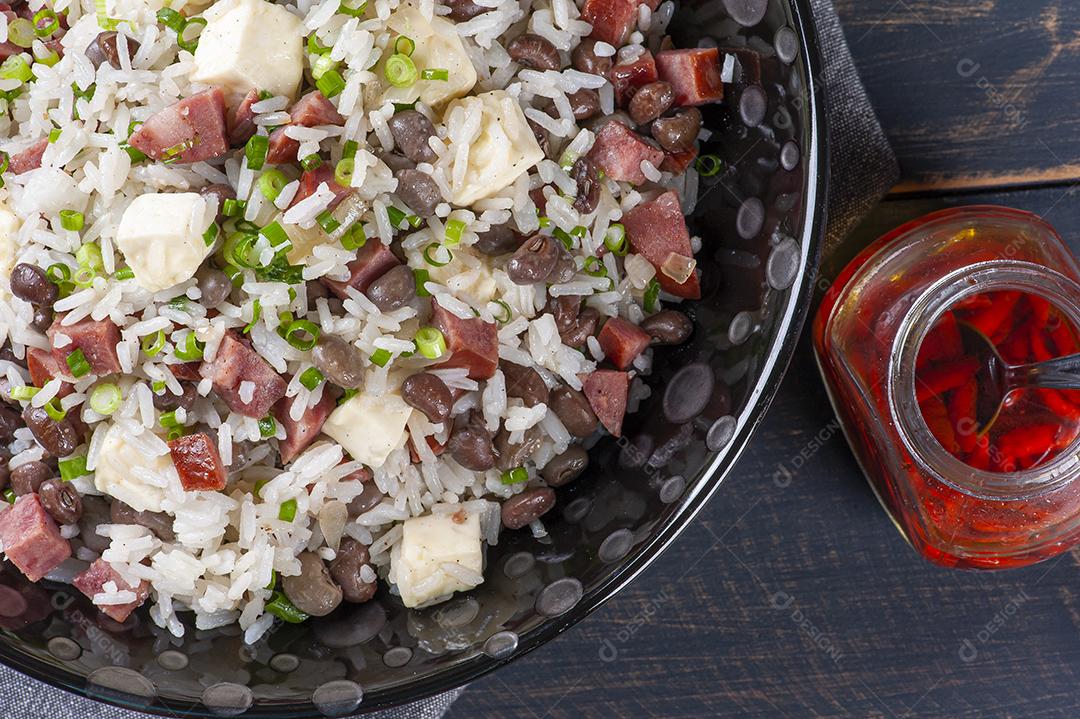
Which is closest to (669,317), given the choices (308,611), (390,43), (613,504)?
(613,504)

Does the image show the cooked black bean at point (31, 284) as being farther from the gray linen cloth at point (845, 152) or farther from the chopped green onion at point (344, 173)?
the gray linen cloth at point (845, 152)

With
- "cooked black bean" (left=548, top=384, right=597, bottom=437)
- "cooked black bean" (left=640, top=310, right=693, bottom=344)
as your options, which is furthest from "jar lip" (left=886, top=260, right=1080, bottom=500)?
"cooked black bean" (left=548, top=384, right=597, bottom=437)

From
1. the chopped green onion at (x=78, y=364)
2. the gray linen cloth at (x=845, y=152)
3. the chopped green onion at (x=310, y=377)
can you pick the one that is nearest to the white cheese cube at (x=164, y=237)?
the chopped green onion at (x=78, y=364)

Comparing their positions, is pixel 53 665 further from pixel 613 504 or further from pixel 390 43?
pixel 390 43

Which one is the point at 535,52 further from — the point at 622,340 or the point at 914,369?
the point at 914,369

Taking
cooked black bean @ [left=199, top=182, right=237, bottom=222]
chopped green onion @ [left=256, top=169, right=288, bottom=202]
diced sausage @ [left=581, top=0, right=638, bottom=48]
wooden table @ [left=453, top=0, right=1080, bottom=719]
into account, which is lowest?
wooden table @ [left=453, top=0, right=1080, bottom=719]

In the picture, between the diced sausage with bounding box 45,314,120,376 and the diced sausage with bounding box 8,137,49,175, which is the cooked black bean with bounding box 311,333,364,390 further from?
the diced sausage with bounding box 8,137,49,175
